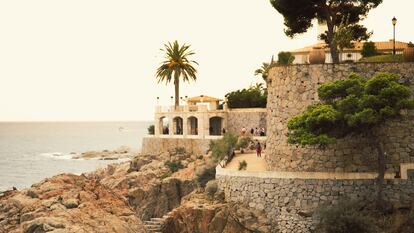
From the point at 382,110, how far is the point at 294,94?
18.6 feet

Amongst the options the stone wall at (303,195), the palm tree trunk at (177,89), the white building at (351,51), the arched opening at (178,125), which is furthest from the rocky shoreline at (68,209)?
the palm tree trunk at (177,89)

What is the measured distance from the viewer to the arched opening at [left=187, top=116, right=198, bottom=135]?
54.6 meters

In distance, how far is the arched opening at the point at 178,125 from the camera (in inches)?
2232

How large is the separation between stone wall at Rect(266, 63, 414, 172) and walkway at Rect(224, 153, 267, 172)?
3.84 ft

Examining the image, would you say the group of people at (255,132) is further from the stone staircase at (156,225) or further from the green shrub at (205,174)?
the stone staircase at (156,225)

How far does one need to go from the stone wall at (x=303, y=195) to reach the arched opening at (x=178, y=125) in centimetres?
2618

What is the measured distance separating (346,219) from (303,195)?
2980 mm

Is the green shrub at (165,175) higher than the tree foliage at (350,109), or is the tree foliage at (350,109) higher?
the tree foliage at (350,109)

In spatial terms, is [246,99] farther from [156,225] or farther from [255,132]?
[156,225]

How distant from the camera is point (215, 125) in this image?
173ft

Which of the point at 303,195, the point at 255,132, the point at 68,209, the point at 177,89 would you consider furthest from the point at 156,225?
the point at 177,89

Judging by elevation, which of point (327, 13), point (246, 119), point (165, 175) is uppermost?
point (327, 13)

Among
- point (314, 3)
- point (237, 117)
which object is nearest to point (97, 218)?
point (314, 3)

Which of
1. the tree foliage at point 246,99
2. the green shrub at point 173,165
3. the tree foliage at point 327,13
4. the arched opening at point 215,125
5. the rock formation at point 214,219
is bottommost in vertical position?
the rock formation at point 214,219
